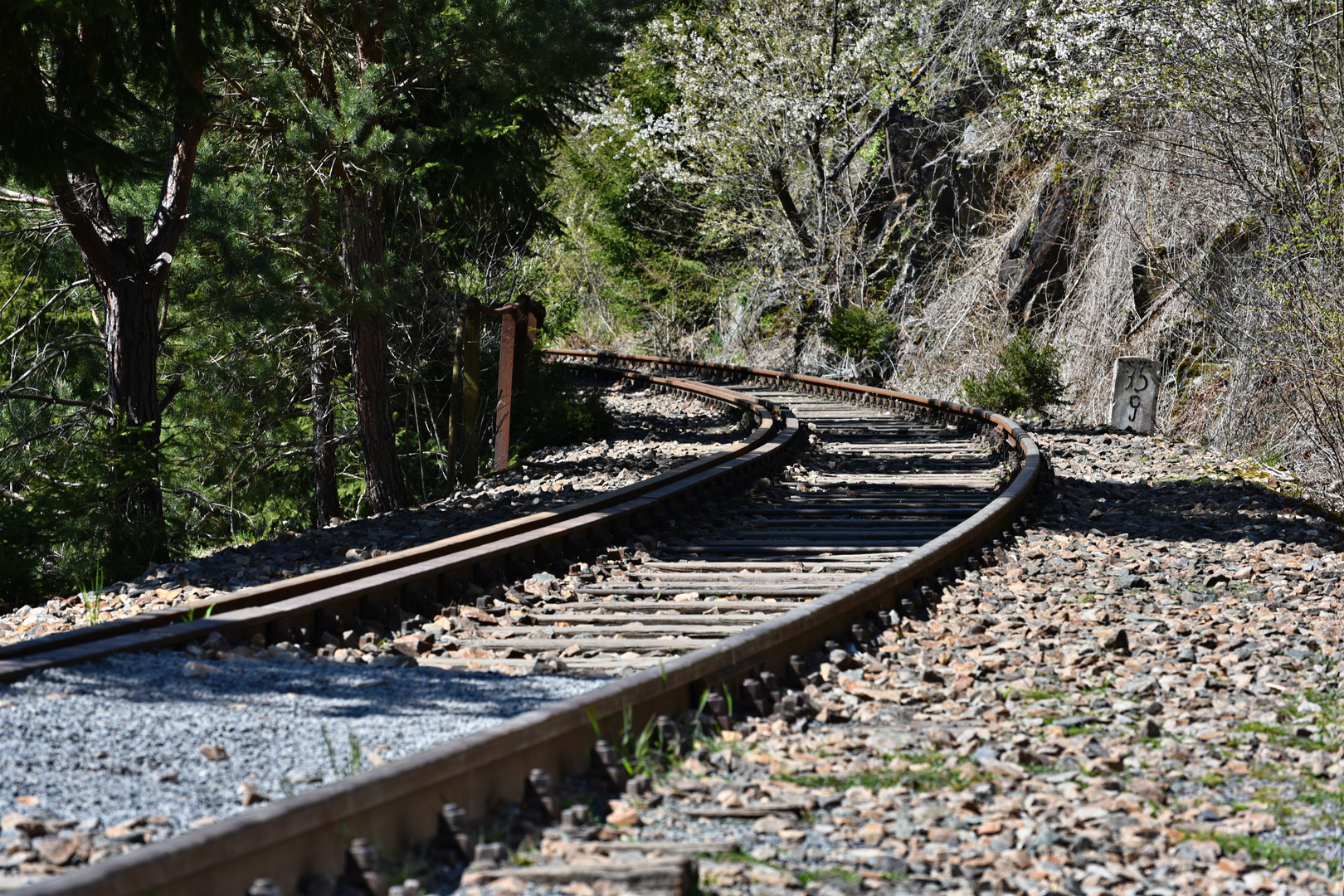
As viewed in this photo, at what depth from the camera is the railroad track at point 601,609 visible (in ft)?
8.85

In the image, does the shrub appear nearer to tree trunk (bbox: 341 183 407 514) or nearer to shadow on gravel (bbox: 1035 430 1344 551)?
tree trunk (bbox: 341 183 407 514)

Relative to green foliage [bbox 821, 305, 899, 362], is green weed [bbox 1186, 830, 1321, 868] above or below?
below

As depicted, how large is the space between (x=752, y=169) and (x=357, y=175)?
17.4m

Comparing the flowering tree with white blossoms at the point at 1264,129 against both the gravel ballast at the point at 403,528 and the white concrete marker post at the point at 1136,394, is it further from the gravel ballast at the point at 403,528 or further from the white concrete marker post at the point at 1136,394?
the gravel ballast at the point at 403,528

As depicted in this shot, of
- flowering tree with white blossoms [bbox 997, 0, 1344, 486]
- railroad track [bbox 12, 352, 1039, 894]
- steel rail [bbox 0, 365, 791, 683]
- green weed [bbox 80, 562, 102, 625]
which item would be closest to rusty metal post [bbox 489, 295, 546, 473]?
railroad track [bbox 12, 352, 1039, 894]

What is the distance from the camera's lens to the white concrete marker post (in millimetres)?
14906

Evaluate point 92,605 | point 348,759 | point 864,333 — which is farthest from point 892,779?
point 864,333

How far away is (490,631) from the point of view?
5.44 metres

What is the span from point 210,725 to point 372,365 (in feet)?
31.4

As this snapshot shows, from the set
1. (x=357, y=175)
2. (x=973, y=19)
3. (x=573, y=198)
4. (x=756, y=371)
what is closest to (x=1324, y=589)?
(x=357, y=175)

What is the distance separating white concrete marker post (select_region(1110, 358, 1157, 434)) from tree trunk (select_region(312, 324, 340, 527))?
912 cm

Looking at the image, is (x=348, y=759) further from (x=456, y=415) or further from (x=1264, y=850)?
(x=456, y=415)

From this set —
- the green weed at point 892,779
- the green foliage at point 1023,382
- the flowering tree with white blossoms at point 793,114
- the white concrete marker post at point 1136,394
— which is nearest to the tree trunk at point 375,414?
the white concrete marker post at point 1136,394

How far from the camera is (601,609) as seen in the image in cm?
592
